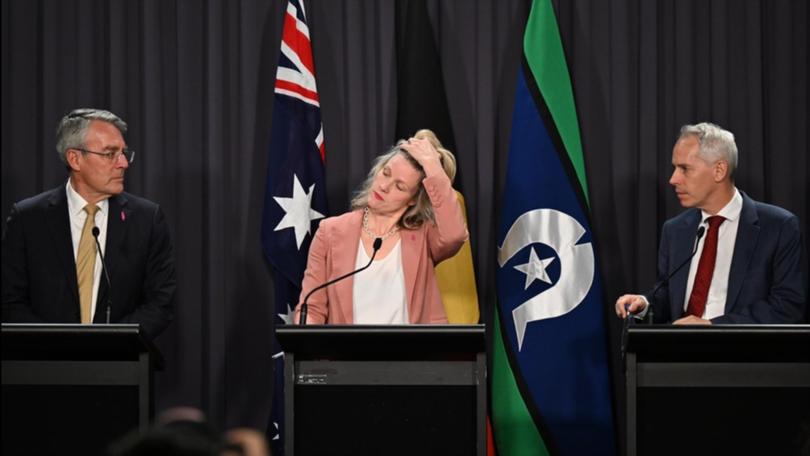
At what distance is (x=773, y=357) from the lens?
150 inches

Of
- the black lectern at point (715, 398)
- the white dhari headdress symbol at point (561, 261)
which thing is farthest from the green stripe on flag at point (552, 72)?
the black lectern at point (715, 398)

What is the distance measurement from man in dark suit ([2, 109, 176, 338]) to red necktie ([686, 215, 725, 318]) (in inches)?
81.3

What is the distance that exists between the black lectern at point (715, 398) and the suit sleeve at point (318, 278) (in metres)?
1.18

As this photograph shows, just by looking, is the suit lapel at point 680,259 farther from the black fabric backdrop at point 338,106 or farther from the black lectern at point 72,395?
the black lectern at point 72,395

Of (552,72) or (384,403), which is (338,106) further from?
(384,403)

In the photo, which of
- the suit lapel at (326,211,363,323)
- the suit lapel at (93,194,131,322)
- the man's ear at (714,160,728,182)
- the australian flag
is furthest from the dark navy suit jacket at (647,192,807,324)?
the suit lapel at (93,194,131,322)

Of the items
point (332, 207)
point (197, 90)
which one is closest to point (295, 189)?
point (332, 207)

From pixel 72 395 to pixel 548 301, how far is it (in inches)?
88.3

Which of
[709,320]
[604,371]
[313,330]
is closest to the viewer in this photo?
[313,330]

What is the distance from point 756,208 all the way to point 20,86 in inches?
139

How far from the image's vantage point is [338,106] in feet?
19.1

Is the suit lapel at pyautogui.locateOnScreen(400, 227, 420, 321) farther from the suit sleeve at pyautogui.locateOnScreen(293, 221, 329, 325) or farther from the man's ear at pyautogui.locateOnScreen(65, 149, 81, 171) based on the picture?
the man's ear at pyautogui.locateOnScreen(65, 149, 81, 171)

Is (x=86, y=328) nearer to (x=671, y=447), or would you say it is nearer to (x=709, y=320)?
(x=671, y=447)

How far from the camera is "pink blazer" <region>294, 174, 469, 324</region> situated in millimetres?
4359
